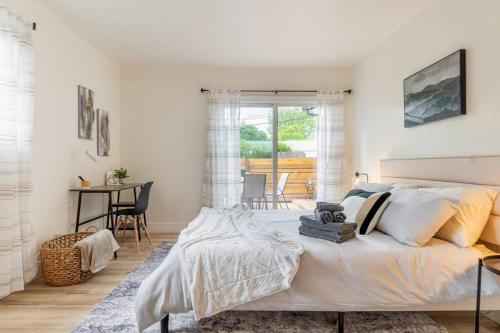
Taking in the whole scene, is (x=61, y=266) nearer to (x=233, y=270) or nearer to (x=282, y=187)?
(x=233, y=270)

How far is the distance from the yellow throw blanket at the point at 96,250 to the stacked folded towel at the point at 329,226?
1996 millimetres

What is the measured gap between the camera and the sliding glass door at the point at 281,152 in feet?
15.9

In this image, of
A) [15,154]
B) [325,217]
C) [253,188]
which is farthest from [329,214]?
[253,188]

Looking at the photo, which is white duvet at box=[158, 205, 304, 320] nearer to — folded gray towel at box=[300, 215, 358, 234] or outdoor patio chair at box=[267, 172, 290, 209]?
folded gray towel at box=[300, 215, 358, 234]

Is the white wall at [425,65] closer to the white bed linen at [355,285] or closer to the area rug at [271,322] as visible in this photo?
the white bed linen at [355,285]

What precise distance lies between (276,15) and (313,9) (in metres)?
0.37

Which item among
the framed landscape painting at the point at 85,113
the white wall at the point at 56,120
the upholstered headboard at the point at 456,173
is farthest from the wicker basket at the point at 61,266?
the upholstered headboard at the point at 456,173

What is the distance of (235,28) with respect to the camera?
132 inches

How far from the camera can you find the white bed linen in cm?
178

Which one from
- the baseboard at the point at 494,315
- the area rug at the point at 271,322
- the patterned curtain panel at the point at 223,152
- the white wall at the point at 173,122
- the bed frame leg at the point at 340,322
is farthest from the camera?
the white wall at the point at 173,122

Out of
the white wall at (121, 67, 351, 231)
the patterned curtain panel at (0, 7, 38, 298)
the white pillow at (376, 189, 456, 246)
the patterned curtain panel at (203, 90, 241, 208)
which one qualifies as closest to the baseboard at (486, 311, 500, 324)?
the white pillow at (376, 189, 456, 246)

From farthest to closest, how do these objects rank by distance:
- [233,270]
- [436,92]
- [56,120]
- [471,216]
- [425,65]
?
1. [56,120]
2. [425,65]
3. [436,92]
4. [471,216]
5. [233,270]

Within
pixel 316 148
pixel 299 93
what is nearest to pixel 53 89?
pixel 299 93

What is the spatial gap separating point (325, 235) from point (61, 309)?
2.07m
